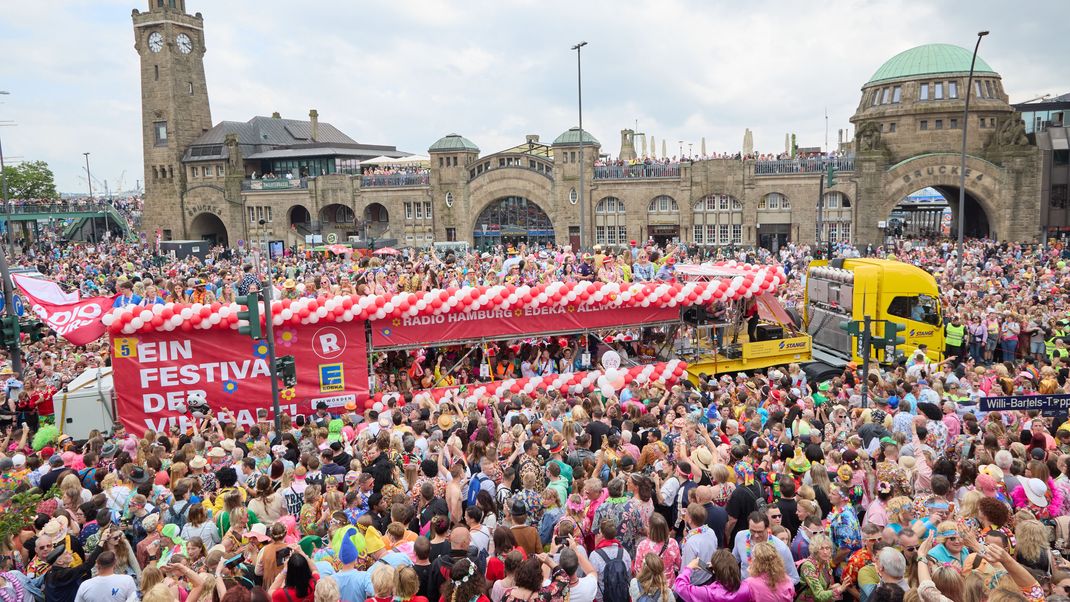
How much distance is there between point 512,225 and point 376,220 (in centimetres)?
1119

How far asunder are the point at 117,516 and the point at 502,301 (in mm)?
8799

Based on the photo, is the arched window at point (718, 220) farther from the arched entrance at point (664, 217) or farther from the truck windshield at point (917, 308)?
the truck windshield at point (917, 308)

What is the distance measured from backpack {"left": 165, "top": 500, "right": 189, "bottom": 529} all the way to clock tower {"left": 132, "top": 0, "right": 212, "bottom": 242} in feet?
173

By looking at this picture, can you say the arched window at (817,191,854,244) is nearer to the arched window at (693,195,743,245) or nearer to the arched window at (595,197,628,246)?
the arched window at (693,195,743,245)

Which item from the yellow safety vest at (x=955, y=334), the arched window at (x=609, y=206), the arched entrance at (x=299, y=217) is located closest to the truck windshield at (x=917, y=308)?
the yellow safety vest at (x=955, y=334)

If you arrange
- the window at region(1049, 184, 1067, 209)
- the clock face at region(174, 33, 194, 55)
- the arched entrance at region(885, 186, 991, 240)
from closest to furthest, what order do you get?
the window at region(1049, 184, 1067, 209)
the arched entrance at region(885, 186, 991, 240)
the clock face at region(174, 33, 194, 55)

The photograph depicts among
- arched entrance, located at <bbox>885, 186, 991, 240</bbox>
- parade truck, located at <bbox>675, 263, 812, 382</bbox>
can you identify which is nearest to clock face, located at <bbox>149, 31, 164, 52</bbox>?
arched entrance, located at <bbox>885, 186, 991, 240</bbox>

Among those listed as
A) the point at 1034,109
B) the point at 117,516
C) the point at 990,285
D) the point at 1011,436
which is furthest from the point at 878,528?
the point at 1034,109

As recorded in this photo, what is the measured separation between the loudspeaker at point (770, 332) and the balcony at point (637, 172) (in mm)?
29849

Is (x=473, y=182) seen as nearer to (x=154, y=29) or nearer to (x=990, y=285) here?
(x=154, y=29)

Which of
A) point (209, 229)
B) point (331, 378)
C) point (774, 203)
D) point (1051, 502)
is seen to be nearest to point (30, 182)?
point (209, 229)

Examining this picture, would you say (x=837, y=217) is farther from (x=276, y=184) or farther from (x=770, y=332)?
(x=276, y=184)

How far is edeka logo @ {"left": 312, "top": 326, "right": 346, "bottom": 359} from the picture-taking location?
1582 centimetres

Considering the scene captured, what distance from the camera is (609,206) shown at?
48594 millimetres
